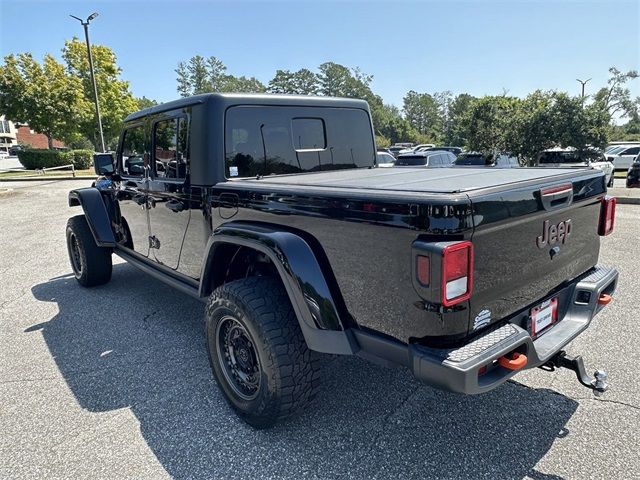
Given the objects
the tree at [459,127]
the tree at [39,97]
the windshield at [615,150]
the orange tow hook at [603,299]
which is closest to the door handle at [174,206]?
the orange tow hook at [603,299]

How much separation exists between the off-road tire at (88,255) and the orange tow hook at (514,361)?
15.0ft

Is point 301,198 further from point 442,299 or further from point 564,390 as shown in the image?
point 564,390

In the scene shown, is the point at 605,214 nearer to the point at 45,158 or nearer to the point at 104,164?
the point at 104,164

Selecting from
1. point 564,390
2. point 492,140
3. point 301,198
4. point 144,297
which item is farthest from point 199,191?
point 492,140

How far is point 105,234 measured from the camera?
4789mm

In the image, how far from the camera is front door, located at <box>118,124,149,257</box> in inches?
160

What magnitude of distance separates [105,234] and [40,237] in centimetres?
486

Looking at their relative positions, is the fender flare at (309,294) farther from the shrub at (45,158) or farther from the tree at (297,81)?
the tree at (297,81)

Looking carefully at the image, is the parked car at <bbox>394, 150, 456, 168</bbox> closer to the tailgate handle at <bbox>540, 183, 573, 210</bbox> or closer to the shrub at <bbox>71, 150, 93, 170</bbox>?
the tailgate handle at <bbox>540, 183, 573, 210</bbox>

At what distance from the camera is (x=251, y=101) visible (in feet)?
10.7

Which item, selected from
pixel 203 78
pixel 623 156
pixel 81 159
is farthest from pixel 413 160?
pixel 203 78

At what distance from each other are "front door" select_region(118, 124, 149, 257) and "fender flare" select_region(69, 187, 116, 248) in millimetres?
273

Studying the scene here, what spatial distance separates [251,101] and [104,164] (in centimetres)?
232

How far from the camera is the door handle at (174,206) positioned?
3.40 m
